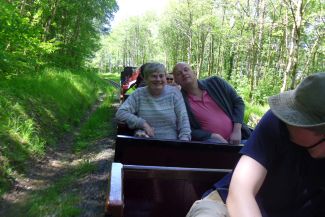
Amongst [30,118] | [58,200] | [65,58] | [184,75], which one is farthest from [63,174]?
[65,58]

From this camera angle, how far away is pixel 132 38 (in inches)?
2874

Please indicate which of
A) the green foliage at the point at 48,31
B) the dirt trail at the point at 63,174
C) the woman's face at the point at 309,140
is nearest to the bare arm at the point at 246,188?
the woman's face at the point at 309,140

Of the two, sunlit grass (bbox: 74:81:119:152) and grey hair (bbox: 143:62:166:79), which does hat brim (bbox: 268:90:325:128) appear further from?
sunlit grass (bbox: 74:81:119:152)

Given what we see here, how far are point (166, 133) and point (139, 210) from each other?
66.3 inches

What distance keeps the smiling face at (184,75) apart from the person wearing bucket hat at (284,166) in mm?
2627

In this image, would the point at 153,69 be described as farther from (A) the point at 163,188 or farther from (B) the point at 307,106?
(B) the point at 307,106

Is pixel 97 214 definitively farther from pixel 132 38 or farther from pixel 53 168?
pixel 132 38

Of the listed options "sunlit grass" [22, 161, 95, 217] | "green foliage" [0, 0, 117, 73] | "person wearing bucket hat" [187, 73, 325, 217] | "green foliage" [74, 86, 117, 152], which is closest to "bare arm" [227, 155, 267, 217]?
"person wearing bucket hat" [187, 73, 325, 217]

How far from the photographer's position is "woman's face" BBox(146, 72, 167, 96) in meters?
4.26

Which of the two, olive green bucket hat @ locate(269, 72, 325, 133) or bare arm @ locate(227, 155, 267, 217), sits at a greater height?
olive green bucket hat @ locate(269, 72, 325, 133)

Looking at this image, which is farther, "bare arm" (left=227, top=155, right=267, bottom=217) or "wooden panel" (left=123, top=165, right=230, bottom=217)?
"wooden panel" (left=123, top=165, right=230, bottom=217)

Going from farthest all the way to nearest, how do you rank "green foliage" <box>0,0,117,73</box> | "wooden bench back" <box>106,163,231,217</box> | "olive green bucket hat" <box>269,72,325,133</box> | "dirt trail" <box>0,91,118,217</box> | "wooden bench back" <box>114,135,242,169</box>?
"green foliage" <box>0,0,117,73</box>
"dirt trail" <box>0,91,118,217</box>
"wooden bench back" <box>114,135,242,169</box>
"wooden bench back" <box>106,163,231,217</box>
"olive green bucket hat" <box>269,72,325,133</box>

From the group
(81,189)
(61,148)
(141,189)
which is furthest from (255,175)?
(61,148)

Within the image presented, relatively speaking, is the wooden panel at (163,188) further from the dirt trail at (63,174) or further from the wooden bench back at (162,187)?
the dirt trail at (63,174)
